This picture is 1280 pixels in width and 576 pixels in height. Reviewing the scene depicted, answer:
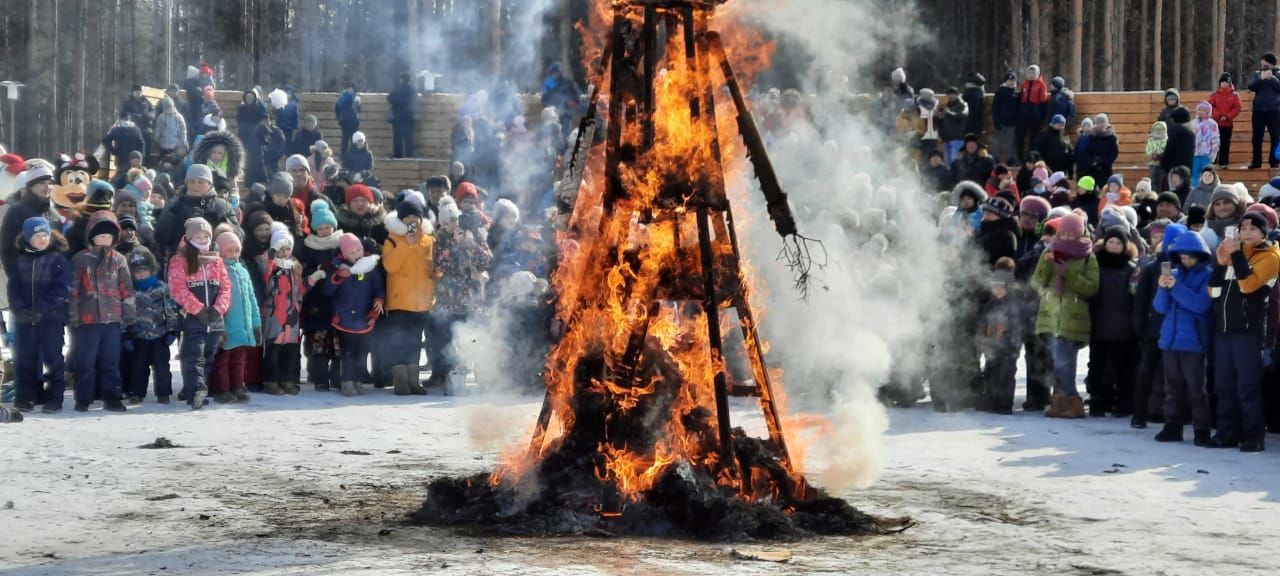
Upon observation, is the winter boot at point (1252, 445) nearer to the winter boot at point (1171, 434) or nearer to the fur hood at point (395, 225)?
the winter boot at point (1171, 434)

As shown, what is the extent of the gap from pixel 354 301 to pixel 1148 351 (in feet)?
23.3

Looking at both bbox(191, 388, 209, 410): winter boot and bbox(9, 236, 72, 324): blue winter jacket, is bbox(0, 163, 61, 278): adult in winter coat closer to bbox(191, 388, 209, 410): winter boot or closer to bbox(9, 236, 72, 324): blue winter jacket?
bbox(9, 236, 72, 324): blue winter jacket

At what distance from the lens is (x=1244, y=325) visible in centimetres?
1144

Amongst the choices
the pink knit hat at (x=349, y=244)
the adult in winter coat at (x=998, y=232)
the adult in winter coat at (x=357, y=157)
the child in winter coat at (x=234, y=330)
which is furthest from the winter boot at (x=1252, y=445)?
the adult in winter coat at (x=357, y=157)

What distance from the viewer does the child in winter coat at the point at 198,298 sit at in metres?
13.3

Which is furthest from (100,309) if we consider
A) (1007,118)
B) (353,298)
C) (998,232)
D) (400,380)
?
(1007,118)

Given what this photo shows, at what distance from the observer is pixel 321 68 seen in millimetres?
32906

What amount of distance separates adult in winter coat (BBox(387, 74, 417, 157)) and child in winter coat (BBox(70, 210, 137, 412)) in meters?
13.0

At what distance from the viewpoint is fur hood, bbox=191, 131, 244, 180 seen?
17188 mm

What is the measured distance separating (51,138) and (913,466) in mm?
20907

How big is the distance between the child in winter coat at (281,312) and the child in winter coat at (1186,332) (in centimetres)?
754

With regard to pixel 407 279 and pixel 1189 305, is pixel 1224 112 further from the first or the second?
pixel 407 279

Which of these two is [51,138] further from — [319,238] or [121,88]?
[319,238]

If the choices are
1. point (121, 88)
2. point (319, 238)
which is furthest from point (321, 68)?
point (319, 238)
